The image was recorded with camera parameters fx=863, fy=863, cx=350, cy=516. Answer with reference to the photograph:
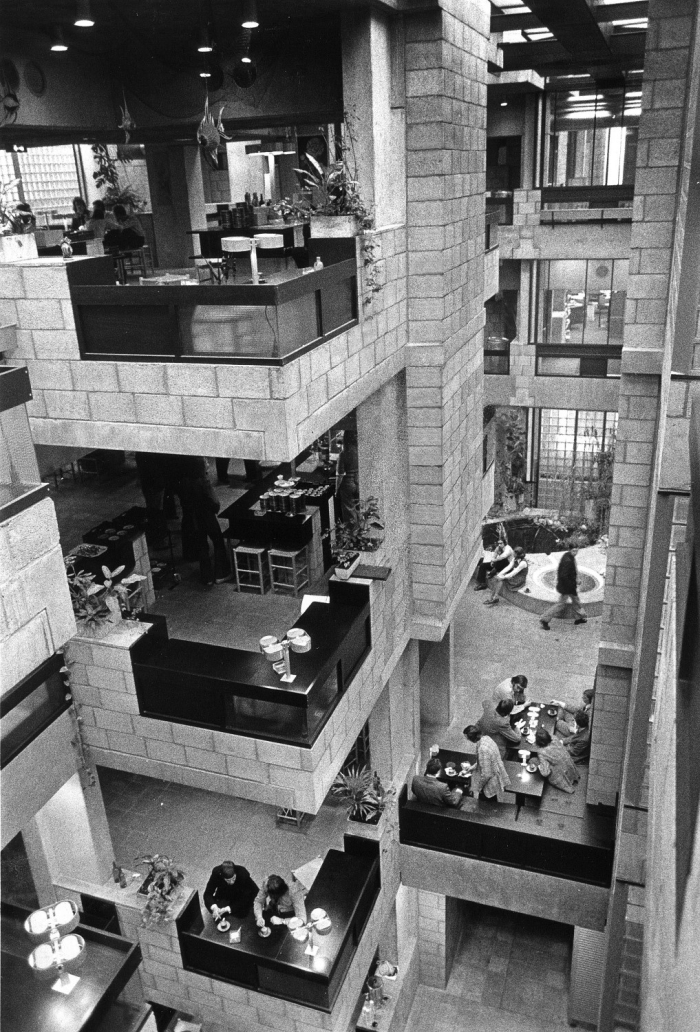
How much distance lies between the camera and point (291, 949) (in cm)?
1021

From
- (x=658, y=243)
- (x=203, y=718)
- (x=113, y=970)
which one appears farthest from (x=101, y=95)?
(x=113, y=970)

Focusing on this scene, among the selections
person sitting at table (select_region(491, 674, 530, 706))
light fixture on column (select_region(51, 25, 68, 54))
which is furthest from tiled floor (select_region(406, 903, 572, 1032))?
light fixture on column (select_region(51, 25, 68, 54))

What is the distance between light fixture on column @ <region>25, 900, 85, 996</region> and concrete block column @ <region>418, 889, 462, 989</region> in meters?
6.98

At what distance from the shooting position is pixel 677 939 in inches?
141

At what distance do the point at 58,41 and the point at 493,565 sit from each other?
13169 millimetres

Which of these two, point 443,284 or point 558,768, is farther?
point 558,768

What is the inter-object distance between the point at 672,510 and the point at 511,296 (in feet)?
62.6

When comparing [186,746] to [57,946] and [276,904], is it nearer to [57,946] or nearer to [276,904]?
[276,904]

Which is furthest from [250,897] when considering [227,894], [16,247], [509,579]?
[509,579]

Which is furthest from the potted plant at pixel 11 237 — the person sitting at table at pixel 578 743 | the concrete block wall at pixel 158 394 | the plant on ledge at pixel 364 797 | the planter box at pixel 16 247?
the person sitting at table at pixel 578 743

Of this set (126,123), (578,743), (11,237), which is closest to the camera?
(11,237)

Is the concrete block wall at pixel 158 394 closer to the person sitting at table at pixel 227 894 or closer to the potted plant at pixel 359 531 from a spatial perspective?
the potted plant at pixel 359 531

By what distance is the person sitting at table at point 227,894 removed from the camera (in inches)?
→ 420

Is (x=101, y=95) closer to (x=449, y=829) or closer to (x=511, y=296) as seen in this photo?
(x=449, y=829)
